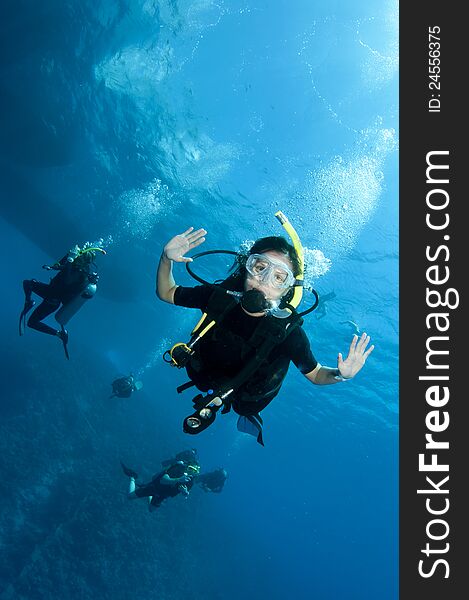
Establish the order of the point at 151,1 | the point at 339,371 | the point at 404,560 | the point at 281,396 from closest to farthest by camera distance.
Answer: the point at 404,560
the point at 339,371
the point at 151,1
the point at 281,396

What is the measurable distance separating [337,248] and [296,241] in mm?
14331

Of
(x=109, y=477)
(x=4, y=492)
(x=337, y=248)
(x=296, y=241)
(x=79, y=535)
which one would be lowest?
(x=79, y=535)

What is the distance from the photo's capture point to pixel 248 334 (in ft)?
10.9

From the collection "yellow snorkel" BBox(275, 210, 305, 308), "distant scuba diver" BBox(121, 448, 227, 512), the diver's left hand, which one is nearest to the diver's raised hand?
"yellow snorkel" BBox(275, 210, 305, 308)

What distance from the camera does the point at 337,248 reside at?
17.1m

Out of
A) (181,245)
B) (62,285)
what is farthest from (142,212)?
(181,245)

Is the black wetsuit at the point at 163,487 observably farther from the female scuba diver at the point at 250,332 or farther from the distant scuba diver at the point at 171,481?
the female scuba diver at the point at 250,332

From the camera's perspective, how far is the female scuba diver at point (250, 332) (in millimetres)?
3156

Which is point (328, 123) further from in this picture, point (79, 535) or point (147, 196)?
point (79, 535)

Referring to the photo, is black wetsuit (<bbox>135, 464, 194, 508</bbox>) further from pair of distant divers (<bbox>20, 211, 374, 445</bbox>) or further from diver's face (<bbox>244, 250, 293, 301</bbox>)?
diver's face (<bbox>244, 250, 293, 301</bbox>)

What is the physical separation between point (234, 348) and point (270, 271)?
0.84m

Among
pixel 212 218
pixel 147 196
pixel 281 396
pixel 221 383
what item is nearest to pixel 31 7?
pixel 147 196

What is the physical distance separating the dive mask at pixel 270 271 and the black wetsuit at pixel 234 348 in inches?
15.1

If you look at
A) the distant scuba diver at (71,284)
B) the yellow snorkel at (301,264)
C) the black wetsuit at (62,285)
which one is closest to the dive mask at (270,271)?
the yellow snorkel at (301,264)
